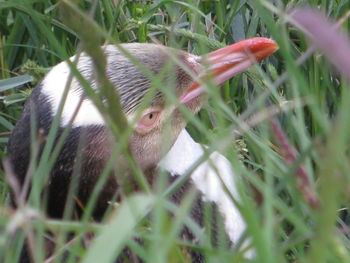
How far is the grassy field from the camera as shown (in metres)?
0.90

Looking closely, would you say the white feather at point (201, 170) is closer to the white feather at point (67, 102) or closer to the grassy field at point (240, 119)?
the grassy field at point (240, 119)

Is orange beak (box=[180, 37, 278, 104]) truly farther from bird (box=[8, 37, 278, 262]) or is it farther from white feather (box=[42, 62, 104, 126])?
white feather (box=[42, 62, 104, 126])

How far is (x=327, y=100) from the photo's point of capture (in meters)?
2.37

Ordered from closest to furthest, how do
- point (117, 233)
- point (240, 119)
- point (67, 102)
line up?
point (117, 233)
point (240, 119)
point (67, 102)

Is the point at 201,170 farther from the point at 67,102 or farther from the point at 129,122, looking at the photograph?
the point at 67,102

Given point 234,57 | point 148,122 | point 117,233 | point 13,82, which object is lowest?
point 13,82

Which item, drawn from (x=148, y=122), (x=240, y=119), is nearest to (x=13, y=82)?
(x=148, y=122)

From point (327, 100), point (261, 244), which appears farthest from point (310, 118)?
point (261, 244)

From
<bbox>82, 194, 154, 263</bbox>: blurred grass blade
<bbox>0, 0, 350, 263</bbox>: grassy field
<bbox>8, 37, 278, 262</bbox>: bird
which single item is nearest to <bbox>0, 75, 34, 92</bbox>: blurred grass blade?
<bbox>0, 0, 350, 263</bbox>: grassy field

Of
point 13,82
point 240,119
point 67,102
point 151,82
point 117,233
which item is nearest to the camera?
point 117,233

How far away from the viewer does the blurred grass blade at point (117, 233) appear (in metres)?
0.86

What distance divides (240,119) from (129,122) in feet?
3.21

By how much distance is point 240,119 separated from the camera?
1.06 metres

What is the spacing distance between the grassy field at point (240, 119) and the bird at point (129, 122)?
2.4 inches
